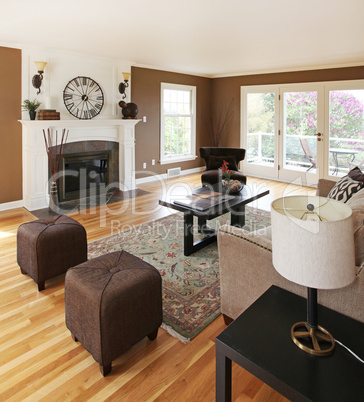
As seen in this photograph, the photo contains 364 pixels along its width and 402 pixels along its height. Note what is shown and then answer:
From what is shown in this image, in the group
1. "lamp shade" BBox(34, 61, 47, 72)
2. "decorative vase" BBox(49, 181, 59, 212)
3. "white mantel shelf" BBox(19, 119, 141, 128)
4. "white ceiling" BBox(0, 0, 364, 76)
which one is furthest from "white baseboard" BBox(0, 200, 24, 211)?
"white ceiling" BBox(0, 0, 364, 76)

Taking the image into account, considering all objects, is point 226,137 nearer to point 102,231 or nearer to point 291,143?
point 291,143

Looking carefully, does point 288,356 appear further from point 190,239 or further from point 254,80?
point 254,80

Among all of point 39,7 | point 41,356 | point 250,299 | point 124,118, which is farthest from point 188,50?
point 41,356

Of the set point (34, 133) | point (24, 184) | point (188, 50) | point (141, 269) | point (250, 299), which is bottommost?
point (250, 299)

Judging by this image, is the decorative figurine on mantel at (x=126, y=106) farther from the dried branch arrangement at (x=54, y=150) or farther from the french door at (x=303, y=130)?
the french door at (x=303, y=130)

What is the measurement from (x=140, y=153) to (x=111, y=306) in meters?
5.26

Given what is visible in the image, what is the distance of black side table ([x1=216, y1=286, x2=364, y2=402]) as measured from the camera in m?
1.12

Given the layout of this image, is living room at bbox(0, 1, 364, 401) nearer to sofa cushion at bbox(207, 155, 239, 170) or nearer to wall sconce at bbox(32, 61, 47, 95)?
wall sconce at bbox(32, 61, 47, 95)

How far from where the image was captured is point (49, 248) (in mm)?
2748

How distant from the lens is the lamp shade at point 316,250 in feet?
3.55

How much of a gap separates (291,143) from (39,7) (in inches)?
216

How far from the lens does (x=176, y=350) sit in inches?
81.6

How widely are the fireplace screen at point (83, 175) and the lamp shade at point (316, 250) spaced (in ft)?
15.8

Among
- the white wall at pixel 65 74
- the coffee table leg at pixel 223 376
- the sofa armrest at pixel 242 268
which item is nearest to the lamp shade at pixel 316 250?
the coffee table leg at pixel 223 376
